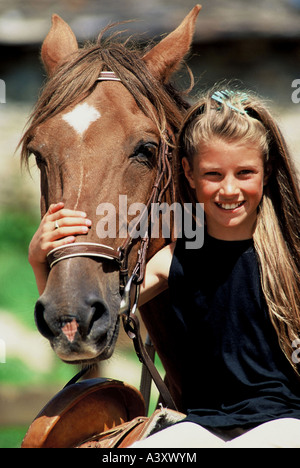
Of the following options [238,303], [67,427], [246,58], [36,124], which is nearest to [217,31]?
[246,58]

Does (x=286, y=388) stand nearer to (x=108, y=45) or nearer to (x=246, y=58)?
(x=108, y=45)

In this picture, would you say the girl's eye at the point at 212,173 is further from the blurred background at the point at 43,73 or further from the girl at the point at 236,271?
the blurred background at the point at 43,73

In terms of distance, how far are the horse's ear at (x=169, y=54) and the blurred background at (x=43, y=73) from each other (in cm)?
363

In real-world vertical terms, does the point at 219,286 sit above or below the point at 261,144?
below

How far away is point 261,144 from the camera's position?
7.06ft

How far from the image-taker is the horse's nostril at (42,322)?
193 centimetres

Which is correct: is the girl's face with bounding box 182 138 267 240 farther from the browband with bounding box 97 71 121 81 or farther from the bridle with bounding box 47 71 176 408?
the browband with bounding box 97 71 121 81

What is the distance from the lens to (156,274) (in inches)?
90.2

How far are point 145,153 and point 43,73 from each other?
513 centimetres

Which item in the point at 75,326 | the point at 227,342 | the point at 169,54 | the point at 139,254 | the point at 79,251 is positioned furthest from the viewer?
the point at 169,54

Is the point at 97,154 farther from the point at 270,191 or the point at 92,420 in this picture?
the point at 92,420

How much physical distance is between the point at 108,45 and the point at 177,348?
139cm

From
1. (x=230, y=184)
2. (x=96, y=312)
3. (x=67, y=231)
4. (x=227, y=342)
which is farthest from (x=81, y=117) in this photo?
(x=227, y=342)

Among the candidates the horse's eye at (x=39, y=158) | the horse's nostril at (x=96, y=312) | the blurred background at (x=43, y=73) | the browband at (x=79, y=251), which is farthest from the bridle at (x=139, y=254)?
the blurred background at (x=43, y=73)
